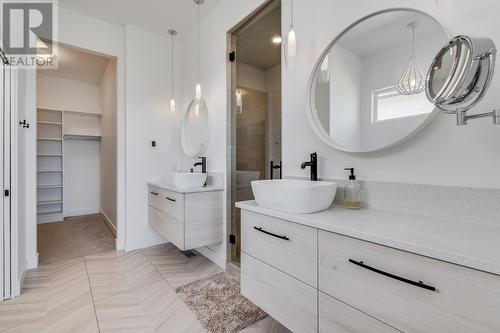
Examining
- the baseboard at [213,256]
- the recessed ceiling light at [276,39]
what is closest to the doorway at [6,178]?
the baseboard at [213,256]

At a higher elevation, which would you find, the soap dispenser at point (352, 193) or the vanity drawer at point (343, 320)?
the soap dispenser at point (352, 193)

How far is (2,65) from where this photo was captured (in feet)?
5.82

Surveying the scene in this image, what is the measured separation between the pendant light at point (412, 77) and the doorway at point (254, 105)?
98cm

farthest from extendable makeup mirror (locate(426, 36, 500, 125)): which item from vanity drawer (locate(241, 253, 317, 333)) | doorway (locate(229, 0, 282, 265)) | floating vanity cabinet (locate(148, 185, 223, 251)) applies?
floating vanity cabinet (locate(148, 185, 223, 251))

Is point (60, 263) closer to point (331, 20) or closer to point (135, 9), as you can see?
point (135, 9)

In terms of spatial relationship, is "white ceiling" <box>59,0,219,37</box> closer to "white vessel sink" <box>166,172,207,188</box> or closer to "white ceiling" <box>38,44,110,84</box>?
"white ceiling" <box>38,44,110,84</box>

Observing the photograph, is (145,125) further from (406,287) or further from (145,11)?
(406,287)

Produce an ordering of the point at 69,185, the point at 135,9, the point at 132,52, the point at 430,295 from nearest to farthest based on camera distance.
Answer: the point at 430,295 → the point at 135,9 → the point at 132,52 → the point at 69,185

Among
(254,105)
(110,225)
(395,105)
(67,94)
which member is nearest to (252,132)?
(254,105)

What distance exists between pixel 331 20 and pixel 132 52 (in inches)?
A: 97.8

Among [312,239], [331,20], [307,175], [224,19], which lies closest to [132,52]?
[224,19]

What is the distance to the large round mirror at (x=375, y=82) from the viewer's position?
1.15 meters

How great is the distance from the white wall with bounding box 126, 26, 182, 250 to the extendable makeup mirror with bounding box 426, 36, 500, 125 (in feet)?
Answer: 9.60

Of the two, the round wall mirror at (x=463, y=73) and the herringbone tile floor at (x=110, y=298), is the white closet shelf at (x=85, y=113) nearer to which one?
the herringbone tile floor at (x=110, y=298)
